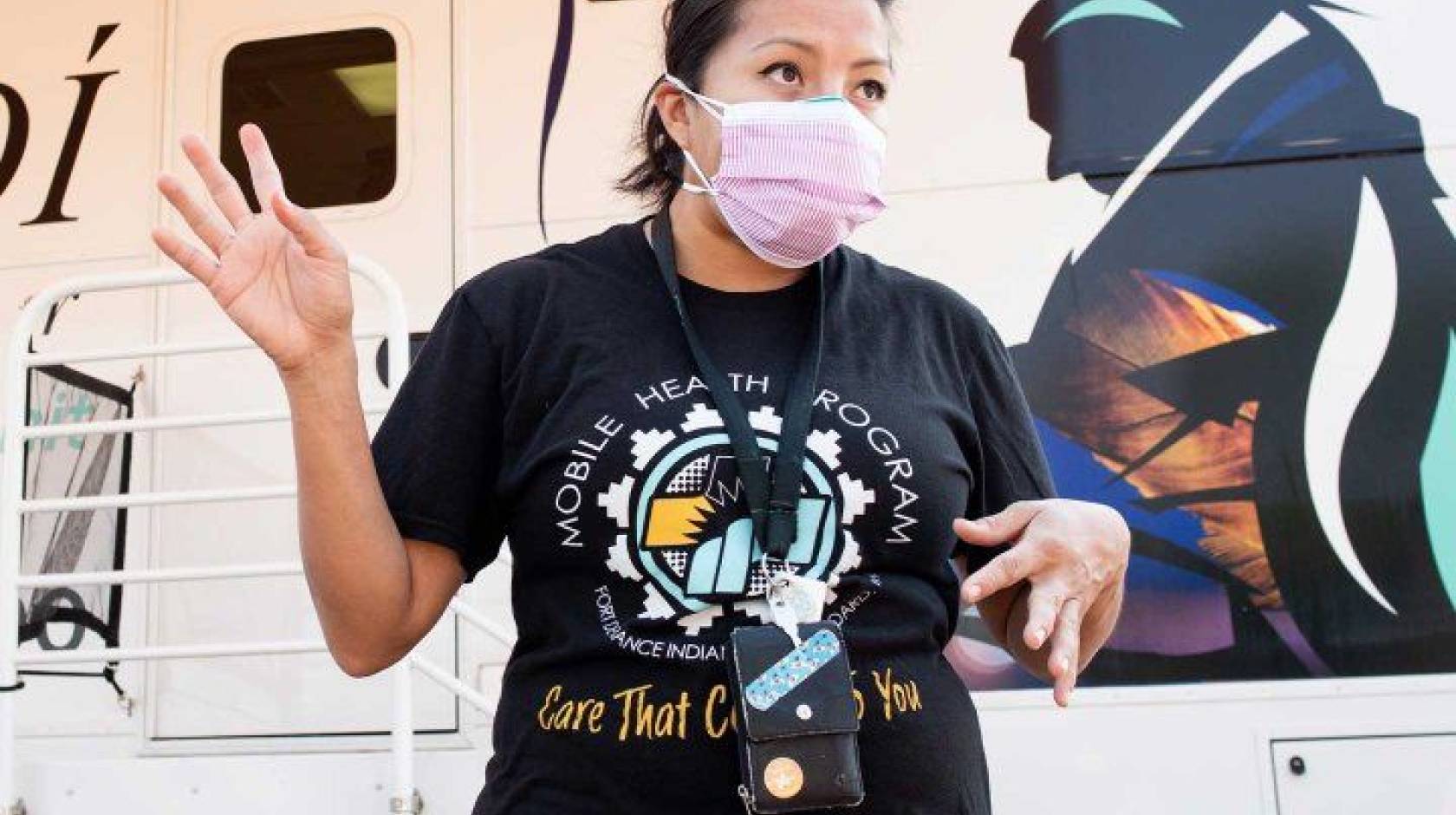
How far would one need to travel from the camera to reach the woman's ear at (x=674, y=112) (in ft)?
4.90

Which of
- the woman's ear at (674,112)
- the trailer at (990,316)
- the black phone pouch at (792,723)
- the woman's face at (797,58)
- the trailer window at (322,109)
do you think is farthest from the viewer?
the trailer window at (322,109)

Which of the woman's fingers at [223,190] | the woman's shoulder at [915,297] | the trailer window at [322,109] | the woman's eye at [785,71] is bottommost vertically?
the woman's shoulder at [915,297]

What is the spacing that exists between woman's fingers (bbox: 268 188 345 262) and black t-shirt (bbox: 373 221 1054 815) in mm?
149

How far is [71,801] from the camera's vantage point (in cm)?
268

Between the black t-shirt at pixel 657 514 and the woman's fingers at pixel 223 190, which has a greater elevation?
the woman's fingers at pixel 223 190

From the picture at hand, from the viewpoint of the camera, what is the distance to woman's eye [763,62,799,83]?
1.39 metres

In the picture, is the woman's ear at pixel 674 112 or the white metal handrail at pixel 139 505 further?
the white metal handrail at pixel 139 505

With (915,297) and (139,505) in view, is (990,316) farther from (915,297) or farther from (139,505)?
(139,505)

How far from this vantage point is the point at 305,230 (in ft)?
3.70

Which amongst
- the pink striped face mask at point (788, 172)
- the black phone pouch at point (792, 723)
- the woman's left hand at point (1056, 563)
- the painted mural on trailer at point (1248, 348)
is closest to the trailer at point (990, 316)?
the painted mural on trailer at point (1248, 348)

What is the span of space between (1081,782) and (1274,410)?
85cm

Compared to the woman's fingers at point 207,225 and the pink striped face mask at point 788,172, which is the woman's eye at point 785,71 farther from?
the woman's fingers at point 207,225

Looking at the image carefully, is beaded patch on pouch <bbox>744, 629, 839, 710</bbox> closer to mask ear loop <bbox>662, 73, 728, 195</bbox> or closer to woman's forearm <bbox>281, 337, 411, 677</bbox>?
woman's forearm <bbox>281, 337, 411, 677</bbox>

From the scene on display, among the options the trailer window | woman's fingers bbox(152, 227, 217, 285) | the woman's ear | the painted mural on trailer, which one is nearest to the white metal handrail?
the trailer window
